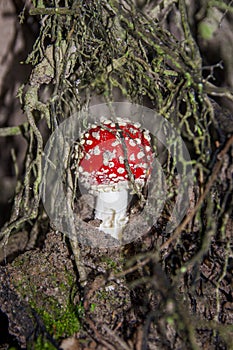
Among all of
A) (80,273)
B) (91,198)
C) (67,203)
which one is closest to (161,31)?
(67,203)

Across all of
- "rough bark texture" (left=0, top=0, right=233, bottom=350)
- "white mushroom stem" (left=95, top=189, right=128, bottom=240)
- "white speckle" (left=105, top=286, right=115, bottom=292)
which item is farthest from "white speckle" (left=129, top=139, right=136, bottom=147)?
"white speckle" (left=105, top=286, right=115, bottom=292)

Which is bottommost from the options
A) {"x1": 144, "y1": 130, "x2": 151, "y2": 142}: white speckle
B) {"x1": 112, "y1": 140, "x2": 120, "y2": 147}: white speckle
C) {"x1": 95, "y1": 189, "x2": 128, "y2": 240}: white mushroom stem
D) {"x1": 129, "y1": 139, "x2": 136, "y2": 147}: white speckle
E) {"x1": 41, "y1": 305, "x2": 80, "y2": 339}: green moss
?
{"x1": 41, "y1": 305, "x2": 80, "y2": 339}: green moss

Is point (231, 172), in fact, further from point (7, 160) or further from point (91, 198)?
point (7, 160)

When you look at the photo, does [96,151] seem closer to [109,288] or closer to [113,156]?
[113,156]

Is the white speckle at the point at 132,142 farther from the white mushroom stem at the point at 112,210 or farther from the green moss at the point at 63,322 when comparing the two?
the green moss at the point at 63,322

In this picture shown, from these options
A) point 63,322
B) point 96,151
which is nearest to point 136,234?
point 96,151

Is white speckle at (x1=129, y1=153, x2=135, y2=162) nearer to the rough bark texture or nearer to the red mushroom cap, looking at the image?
the red mushroom cap

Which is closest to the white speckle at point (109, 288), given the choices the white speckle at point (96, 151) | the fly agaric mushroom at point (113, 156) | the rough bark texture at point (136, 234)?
the rough bark texture at point (136, 234)

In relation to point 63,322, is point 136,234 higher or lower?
higher
